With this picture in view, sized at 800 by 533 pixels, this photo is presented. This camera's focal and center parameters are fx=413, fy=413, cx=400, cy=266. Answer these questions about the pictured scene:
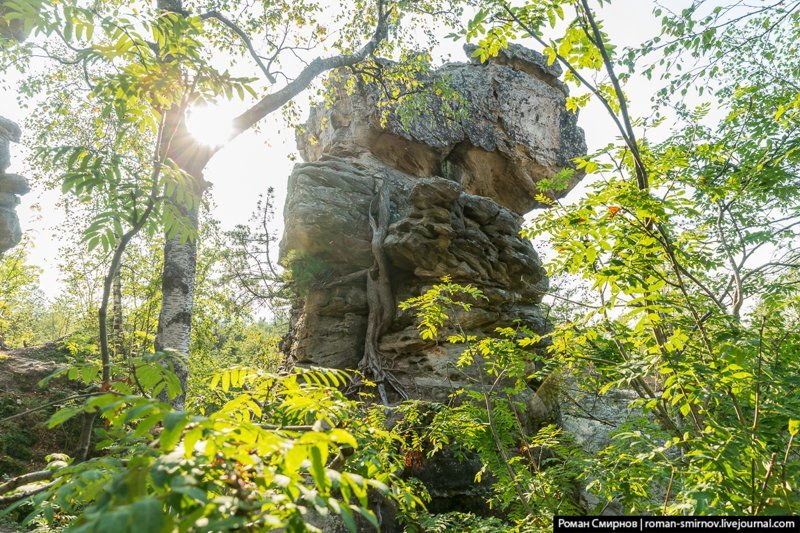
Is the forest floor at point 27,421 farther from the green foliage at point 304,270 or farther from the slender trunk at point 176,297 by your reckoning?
the green foliage at point 304,270

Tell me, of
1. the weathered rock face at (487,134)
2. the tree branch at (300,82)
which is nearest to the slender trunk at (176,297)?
the tree branch at (300,82)

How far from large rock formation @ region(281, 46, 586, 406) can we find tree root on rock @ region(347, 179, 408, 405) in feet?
0.13

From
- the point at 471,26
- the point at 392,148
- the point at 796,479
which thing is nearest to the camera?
the point at 796,479

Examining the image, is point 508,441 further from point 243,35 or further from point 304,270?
point 304,270

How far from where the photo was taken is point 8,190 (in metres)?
15.7

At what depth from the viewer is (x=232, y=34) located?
7.95 metres

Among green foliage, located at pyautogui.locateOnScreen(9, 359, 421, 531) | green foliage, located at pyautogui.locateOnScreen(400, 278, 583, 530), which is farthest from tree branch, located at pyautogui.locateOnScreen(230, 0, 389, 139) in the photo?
green foliage, located at pyautogui.locateOnScreen(9, 359, 421, 531)

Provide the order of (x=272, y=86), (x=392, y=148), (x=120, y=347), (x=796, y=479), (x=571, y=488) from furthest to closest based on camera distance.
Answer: (x=392, y=148) < (x=120, y=347) < (x=272, y=86) < (x=571, y=488) < (x=796, y=479)

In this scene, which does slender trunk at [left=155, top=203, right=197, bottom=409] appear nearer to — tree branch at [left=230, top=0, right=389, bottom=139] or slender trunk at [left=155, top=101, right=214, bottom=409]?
slender trunk at [left=155, top=101, right=214, bottom=409]

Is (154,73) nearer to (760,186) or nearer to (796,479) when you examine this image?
(796,479)

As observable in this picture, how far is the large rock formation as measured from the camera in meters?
10.2

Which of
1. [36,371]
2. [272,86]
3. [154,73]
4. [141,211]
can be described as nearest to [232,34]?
[272,86]

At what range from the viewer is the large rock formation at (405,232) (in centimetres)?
1018

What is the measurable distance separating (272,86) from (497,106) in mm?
10147
